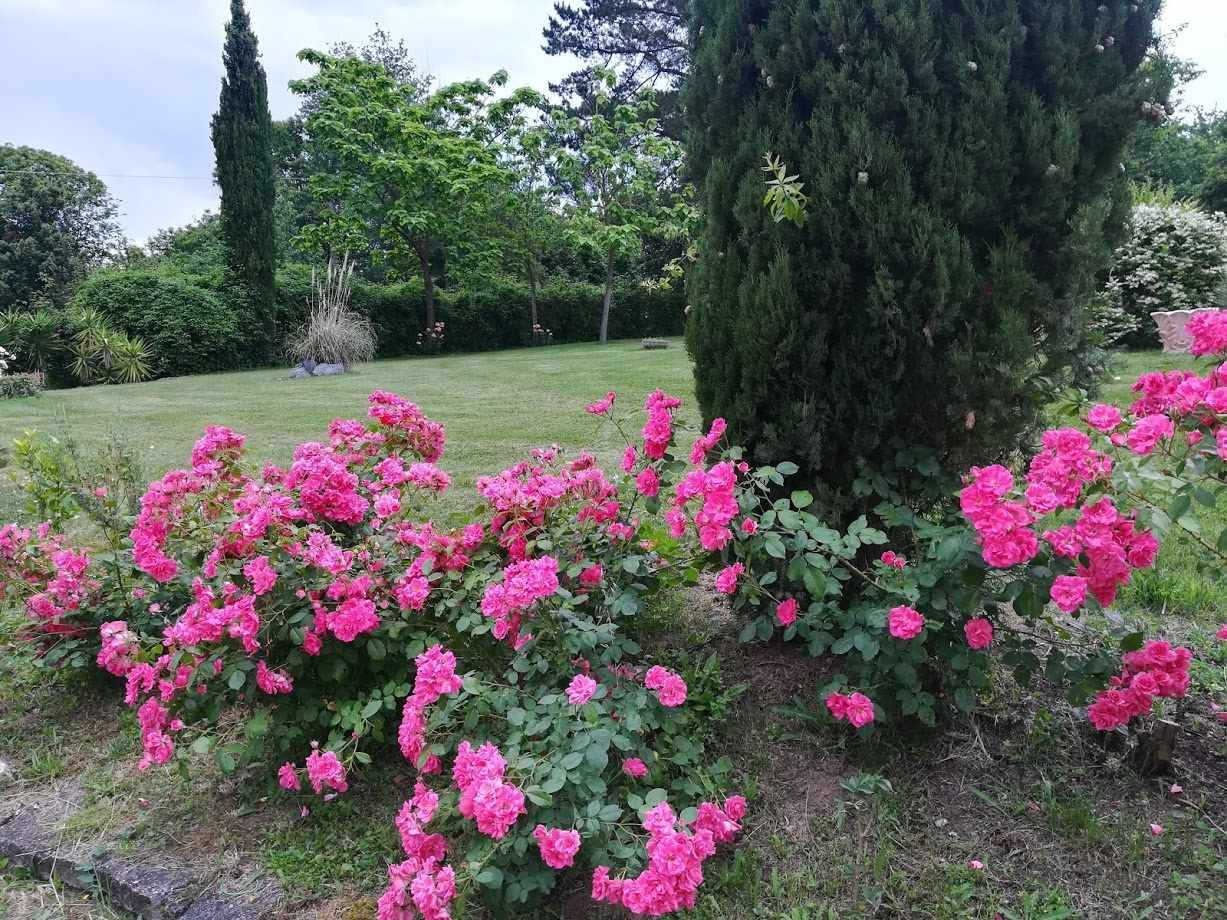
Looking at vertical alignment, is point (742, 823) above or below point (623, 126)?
below

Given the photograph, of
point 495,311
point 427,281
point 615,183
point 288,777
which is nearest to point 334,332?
point 427,281

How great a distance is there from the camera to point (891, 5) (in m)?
1.90

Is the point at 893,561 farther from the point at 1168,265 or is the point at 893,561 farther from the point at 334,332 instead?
the point at 334,332

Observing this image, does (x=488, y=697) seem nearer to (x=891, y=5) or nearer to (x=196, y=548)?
(x=196, y=548)

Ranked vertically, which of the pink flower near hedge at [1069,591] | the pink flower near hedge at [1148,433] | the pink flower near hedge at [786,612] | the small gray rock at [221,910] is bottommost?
the small gray rock at [221,910]

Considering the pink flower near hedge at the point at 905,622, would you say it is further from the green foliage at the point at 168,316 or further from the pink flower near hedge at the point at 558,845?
the green foliage at the point at 168,316

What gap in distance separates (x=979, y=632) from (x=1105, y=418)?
0.51 metres

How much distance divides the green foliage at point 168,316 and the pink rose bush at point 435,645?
14026 millimetres

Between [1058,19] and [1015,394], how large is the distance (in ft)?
2.96

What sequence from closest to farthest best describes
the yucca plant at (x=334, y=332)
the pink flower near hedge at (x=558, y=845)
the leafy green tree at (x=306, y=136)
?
the pink flower near hedge at (x=558, y=845) < the yucca plant at (x=334, y=332) < the leafy green tree at (x=306, y=136)

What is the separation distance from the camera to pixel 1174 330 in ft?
28.8

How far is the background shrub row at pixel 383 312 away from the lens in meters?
14.5

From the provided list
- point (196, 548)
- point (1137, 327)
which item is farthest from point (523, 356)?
point (196, 548)

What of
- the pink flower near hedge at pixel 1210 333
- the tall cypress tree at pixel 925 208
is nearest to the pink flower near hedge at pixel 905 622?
the tall cypress tree at pixel 925 208
